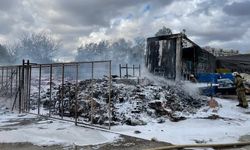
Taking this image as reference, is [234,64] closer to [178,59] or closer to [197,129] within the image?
[178,59]

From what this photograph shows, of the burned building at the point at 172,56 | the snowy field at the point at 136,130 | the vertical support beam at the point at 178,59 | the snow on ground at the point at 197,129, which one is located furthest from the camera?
the burned building at the point at 172,56

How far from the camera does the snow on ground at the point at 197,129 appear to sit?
28.6 feet

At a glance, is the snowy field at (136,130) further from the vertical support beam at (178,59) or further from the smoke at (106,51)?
the smoke at (106,51)

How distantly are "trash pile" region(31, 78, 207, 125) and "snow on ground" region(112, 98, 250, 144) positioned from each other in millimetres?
537

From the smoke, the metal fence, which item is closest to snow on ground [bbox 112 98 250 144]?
the metal fence

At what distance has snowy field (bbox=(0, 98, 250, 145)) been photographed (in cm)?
847

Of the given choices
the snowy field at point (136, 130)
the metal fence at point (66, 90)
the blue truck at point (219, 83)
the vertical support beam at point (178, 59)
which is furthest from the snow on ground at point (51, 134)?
the blue truck at point (219, 83)

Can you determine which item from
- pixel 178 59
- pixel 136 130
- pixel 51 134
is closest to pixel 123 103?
pixel 136 130

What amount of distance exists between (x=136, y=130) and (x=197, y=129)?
1.97 metres

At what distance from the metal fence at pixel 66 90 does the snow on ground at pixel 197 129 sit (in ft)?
4.25

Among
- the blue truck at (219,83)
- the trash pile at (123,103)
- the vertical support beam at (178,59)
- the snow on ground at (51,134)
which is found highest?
→ the vertical support beam at (178,59)

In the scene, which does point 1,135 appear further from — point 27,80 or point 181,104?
point 181,104

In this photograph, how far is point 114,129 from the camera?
968 cm

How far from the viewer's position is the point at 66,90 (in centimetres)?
1446
